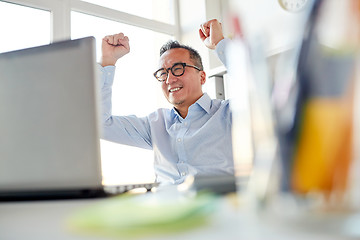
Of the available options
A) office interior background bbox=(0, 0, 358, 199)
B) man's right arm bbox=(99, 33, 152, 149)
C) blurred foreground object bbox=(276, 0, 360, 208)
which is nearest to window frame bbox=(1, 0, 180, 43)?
office interior background bbox=(0, 0, 358, 199)

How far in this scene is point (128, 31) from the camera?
315 cm

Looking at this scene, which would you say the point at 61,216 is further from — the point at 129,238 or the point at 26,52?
the point at 26,52

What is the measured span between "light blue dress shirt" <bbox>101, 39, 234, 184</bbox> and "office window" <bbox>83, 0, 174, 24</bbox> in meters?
1.49

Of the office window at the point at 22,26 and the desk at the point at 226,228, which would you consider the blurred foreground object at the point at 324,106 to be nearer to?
the desk at the point at 226,228

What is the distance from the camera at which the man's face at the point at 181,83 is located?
1953 mm

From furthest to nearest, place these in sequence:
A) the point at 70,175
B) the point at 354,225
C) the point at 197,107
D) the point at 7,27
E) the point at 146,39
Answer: the point at 146,39 → the point at 7,27 → the point at 197,107 → the point at 70,175 → the point at 354,225

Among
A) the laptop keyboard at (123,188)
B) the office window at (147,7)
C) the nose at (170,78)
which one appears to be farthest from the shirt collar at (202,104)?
the office window at (147,7)

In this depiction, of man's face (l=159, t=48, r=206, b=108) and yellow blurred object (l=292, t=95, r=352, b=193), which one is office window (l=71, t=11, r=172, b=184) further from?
yellow blurred object (l=292, t=95, r=352, b=193)

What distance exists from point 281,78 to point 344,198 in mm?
142

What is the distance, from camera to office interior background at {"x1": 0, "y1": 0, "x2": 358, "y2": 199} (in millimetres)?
2438

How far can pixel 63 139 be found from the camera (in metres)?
0.62

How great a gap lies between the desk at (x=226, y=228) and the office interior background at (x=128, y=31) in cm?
189

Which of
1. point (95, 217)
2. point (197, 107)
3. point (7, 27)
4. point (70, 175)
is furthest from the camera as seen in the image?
point (7, 27)

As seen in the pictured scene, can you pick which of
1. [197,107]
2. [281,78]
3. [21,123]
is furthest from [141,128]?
[281,78]
